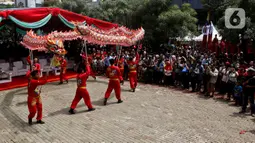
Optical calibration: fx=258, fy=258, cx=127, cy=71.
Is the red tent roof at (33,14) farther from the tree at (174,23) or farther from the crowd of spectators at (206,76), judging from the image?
the tree at (174,23)

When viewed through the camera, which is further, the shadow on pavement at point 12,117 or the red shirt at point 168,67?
the red shirt at point 168,67

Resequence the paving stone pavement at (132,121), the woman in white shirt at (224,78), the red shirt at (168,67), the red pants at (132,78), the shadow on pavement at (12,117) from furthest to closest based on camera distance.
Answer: the red shirt at (168,67), the red pants at (132,78), the woman in white shirt at (224,78), the shadow on pavement at (12,117), the paving stone pavement at (132,121)

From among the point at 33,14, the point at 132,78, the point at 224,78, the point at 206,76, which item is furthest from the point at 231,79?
the point at 33,14

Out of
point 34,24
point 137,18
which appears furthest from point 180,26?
point 34,24

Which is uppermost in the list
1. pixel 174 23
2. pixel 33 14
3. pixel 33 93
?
pixel 174 23

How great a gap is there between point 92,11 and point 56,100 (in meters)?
14.4

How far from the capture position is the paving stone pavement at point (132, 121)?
6.11m

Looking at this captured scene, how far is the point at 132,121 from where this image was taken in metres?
7.15

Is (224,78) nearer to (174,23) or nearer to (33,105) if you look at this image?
(33,105)

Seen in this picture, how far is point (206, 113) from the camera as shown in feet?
26.0

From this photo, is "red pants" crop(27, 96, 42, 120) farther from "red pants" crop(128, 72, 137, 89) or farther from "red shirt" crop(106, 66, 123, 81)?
"red pants" crop(128, 72, 137, 89)

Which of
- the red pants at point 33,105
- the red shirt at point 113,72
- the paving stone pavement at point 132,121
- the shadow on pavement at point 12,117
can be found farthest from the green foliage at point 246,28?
the shadow on pavement at point 12,117

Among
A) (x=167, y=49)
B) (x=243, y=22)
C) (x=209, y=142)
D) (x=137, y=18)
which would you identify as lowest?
(x=209, y=142)

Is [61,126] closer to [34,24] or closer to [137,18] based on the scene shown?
[34,24]
